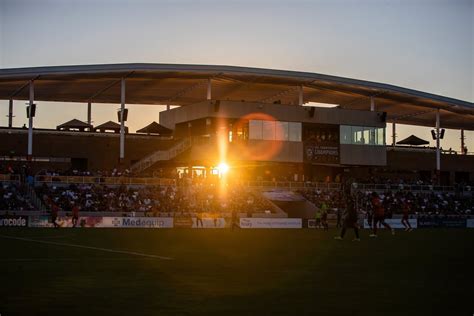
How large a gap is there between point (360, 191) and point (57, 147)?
27.1 meters

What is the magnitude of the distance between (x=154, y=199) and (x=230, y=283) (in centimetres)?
4576

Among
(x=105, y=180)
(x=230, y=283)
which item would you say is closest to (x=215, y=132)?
(x=105, y=180)

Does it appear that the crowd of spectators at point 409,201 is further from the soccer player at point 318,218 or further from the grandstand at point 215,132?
the soccer player at point 318,218

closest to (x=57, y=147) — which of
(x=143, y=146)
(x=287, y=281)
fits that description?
(x=143, y=146)

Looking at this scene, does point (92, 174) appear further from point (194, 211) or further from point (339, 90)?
point (339, 90)

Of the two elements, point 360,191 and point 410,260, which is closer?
point 410,260

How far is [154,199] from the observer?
194 feet

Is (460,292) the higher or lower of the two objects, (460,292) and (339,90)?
the lower

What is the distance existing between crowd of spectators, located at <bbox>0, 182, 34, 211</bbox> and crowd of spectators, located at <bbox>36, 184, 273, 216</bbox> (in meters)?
1.15

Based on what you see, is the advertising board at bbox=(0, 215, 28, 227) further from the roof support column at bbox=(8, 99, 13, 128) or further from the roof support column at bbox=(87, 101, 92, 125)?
the roof support column at bbox=(8, 99, 13, 128)

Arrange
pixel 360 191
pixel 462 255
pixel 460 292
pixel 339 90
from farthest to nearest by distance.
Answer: pixel 339 90 → pixel 360 191 → pixel 462 255 → pixel 460 292

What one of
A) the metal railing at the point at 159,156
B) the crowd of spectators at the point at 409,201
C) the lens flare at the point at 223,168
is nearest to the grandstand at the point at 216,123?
the metal railing at the point at 159,156

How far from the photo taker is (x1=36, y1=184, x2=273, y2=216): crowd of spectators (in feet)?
183

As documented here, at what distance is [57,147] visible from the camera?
238 ft
